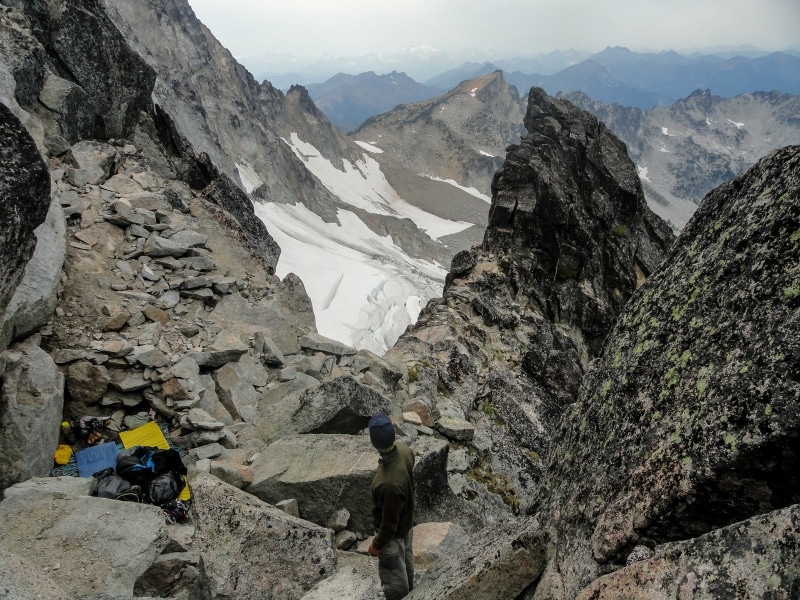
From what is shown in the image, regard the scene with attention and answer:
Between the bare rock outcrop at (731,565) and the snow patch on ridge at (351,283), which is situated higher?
the bare rock outcrop at (731,565)

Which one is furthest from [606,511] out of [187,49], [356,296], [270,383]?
[187,49]

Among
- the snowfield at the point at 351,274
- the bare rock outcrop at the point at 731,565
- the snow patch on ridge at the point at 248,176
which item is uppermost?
the bare rock outcrop at the point at 731,565

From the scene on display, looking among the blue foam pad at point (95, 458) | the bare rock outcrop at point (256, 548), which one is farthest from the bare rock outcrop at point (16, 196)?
the bare rock outcrop at point (256, 548)

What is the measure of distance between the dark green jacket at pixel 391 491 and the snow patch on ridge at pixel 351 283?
39602 mm

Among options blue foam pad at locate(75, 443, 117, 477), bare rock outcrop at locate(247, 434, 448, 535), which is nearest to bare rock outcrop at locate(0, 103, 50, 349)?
blue foam pad at locate(75, 443, 117, 477)

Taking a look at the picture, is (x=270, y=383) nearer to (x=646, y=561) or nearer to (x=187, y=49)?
(x=646, y=561)

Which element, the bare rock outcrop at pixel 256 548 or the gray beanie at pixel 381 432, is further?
the bare rock outcrop at pixel 256 548

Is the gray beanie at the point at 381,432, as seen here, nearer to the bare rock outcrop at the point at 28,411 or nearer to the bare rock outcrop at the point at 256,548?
the bare rock outcrop at the point at 256,548

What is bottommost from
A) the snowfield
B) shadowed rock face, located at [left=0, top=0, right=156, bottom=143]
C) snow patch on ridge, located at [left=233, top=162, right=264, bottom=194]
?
the snowfield

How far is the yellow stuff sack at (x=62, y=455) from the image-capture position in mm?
9836

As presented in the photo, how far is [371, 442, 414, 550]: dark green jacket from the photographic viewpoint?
6.56m

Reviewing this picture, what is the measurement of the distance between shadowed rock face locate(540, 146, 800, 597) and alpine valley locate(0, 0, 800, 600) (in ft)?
0.07

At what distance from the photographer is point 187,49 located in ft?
438

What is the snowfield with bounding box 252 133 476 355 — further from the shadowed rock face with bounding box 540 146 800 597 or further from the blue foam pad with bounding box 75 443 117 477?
Answer: the shadowed rock face with bounding box 540 146 800 597
